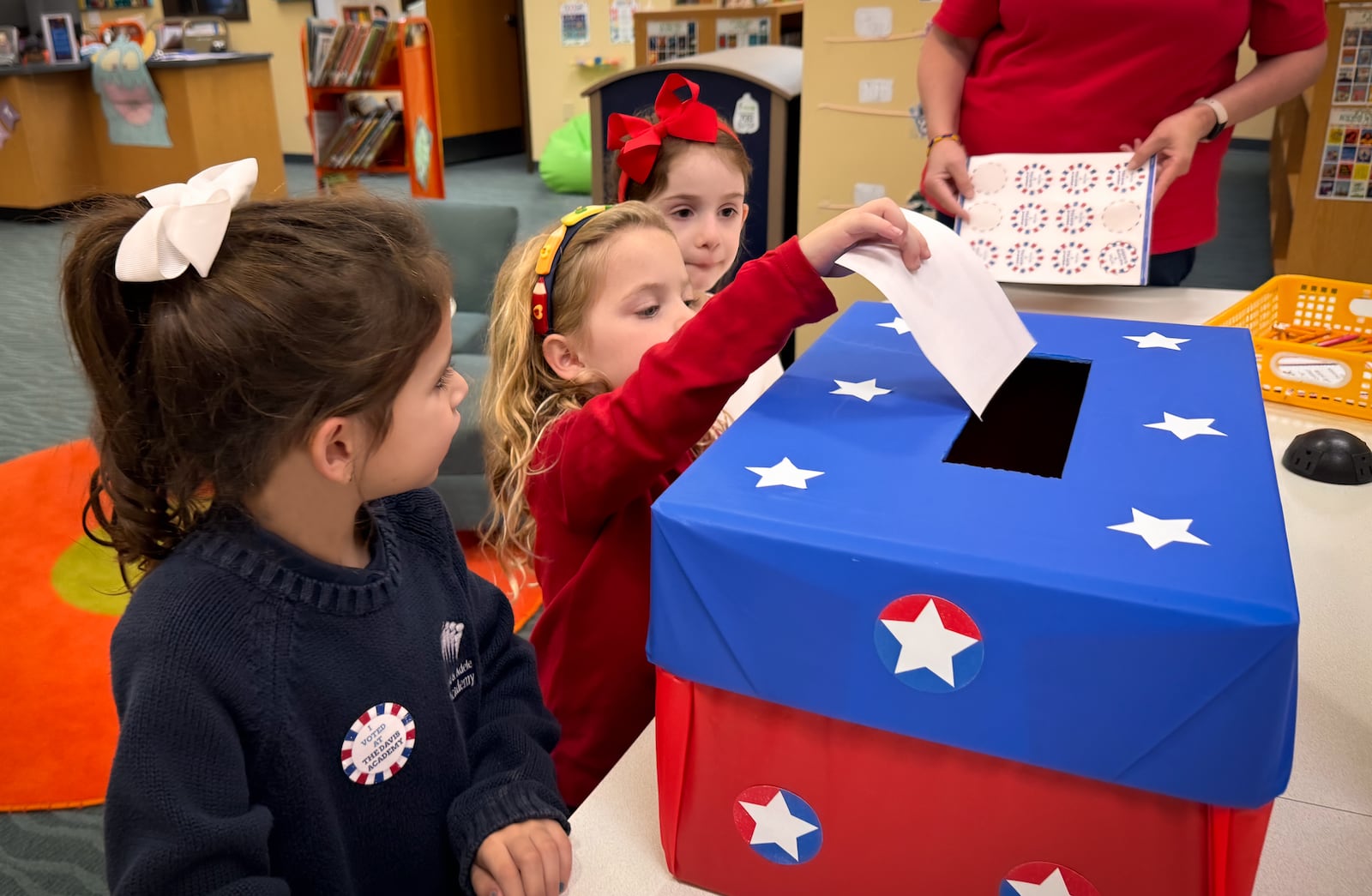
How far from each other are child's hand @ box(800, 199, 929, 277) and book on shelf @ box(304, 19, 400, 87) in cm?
418

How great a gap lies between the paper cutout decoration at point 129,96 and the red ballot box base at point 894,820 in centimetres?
619

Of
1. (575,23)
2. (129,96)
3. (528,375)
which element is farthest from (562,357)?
(575,23)

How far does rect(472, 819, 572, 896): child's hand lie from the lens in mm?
666

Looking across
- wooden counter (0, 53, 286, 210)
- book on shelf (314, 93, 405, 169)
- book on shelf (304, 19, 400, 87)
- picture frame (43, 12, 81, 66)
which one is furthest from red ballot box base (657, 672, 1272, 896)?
picture frame (43, 12, 81, 66)

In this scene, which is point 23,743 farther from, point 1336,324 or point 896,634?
point 1336,324

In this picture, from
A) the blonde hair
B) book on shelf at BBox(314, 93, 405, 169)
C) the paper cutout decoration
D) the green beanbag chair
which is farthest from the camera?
the green beanbag chair

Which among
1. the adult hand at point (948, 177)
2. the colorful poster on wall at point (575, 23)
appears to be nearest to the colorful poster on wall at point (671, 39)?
the colorful poster on wall at point (575, 23)

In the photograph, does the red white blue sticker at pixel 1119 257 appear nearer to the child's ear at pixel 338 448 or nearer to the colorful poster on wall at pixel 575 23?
the child's ear at pixel 338 448

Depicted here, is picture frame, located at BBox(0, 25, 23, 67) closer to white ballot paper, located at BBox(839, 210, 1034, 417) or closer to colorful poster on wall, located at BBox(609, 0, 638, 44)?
colorful poster on wall, located at BBox(609, 0, 638, 44)

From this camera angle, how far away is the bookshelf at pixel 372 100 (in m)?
4.47

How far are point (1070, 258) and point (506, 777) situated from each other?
0.91 m

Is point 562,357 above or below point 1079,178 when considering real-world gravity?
below

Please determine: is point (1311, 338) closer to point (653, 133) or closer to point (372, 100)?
point (653, 133)

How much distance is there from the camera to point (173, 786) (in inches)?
23.6
